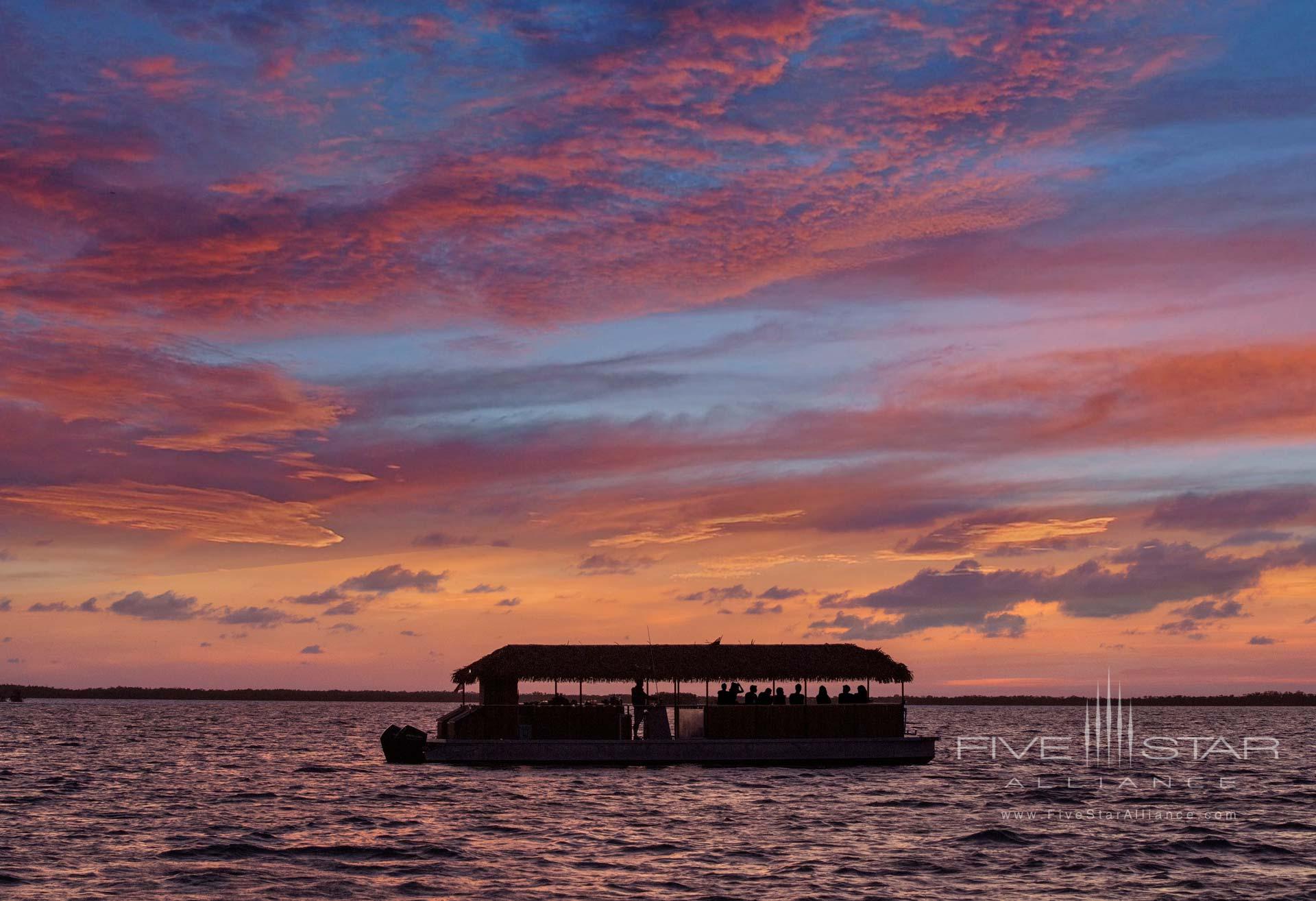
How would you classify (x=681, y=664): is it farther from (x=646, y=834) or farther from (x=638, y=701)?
(x=646, y=834)

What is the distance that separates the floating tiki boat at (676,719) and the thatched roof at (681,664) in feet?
0.16

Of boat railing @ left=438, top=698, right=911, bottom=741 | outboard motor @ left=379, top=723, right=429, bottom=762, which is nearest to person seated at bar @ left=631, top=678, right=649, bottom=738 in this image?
boat railing @ left=438, top=698, right=911, bottom=741

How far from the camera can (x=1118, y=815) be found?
4769 centimetres

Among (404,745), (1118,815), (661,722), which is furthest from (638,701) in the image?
(1118,815)

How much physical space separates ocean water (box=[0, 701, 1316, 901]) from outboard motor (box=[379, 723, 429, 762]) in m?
0.96

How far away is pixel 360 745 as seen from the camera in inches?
3597

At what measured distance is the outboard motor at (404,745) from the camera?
2291 inches

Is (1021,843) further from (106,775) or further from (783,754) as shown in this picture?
(106,775)

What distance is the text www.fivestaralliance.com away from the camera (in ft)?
149

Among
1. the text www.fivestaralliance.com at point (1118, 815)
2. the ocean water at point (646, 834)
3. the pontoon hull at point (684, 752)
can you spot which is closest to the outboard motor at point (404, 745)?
the ocean water at point (646, 834)

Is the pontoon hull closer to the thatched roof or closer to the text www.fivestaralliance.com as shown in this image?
the thatched roof

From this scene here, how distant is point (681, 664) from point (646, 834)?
16.3 metres

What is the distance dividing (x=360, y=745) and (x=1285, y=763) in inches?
2416

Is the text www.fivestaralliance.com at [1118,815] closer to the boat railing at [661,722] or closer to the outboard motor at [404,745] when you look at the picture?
the boat railing at [661,722]
